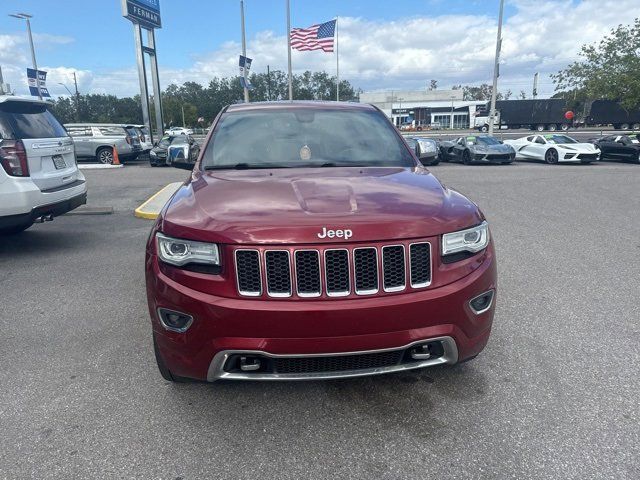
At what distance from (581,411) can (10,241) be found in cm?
718

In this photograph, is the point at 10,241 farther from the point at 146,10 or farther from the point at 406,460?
the point at 146,10

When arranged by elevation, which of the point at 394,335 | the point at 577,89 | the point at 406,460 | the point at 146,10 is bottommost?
the point at 406,460

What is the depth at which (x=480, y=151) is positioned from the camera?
2023 centimetres

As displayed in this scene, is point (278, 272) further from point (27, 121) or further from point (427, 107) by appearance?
point (427, 107)

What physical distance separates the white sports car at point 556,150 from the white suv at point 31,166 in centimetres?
2007

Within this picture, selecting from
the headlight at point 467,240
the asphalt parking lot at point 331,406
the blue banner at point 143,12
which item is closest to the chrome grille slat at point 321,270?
the headlight at point 467,240

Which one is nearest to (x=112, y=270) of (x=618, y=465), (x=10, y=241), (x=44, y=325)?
(x=44, y=325)

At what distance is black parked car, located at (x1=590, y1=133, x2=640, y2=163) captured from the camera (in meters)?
20.0

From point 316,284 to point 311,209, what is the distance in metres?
0.39

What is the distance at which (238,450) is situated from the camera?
7.57ft

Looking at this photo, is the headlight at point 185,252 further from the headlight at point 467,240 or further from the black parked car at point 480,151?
the black parked car at point 480,151

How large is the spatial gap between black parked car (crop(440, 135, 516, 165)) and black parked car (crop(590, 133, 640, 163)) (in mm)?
4652

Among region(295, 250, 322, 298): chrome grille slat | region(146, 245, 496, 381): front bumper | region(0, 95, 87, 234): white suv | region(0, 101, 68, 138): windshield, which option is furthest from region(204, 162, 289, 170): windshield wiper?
region(0, 101, 68, 138): windshield

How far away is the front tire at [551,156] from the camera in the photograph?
20.5m
